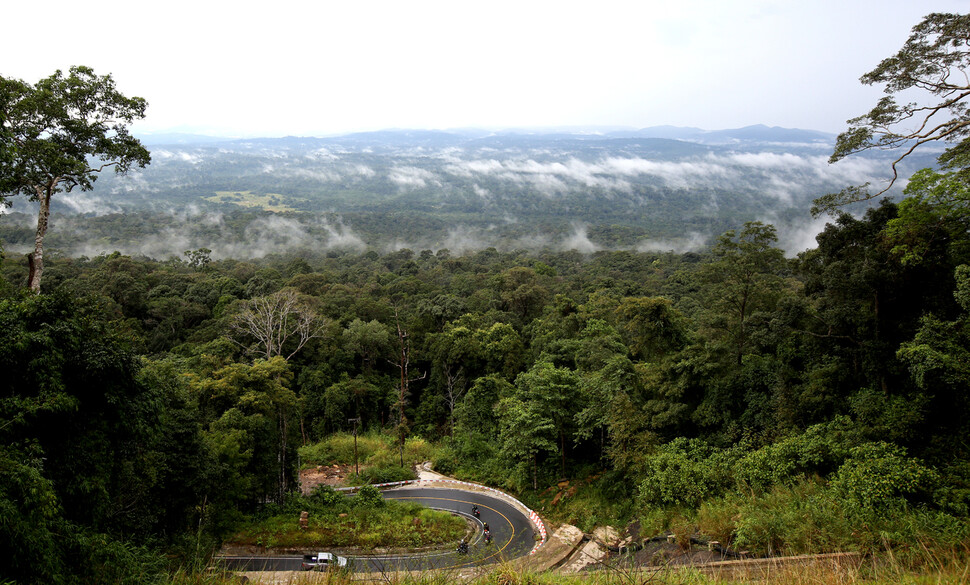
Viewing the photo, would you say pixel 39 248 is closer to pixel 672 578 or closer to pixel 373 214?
pixel 672 578

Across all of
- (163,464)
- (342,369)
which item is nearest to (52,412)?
(163,464)

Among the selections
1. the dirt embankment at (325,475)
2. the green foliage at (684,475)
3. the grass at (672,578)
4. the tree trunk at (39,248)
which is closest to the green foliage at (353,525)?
the dirt embankment at (325,475)

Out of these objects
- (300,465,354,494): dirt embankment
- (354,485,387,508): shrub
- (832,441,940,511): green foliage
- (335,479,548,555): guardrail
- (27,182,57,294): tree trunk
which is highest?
(27,182,57,294): tree trunk

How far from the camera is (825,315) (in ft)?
35.4

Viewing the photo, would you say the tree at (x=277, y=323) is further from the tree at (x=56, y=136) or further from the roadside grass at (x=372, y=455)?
the tree at (x=56, y=136)

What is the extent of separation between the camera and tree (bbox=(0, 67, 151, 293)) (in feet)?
27.6

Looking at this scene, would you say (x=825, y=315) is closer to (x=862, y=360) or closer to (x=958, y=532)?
(x=862, y=360)

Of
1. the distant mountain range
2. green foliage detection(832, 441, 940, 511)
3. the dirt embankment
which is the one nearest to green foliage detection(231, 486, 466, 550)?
the dirt embankment

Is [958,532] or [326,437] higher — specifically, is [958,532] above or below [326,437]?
above

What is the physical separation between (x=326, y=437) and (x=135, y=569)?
19592 millimetres

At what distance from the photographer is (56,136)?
30.2 feet

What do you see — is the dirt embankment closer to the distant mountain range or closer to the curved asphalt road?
the curved asphalt road

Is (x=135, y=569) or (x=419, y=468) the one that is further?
(x=419, y=468)

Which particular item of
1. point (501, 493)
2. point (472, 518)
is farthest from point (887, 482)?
point (501, 493)
